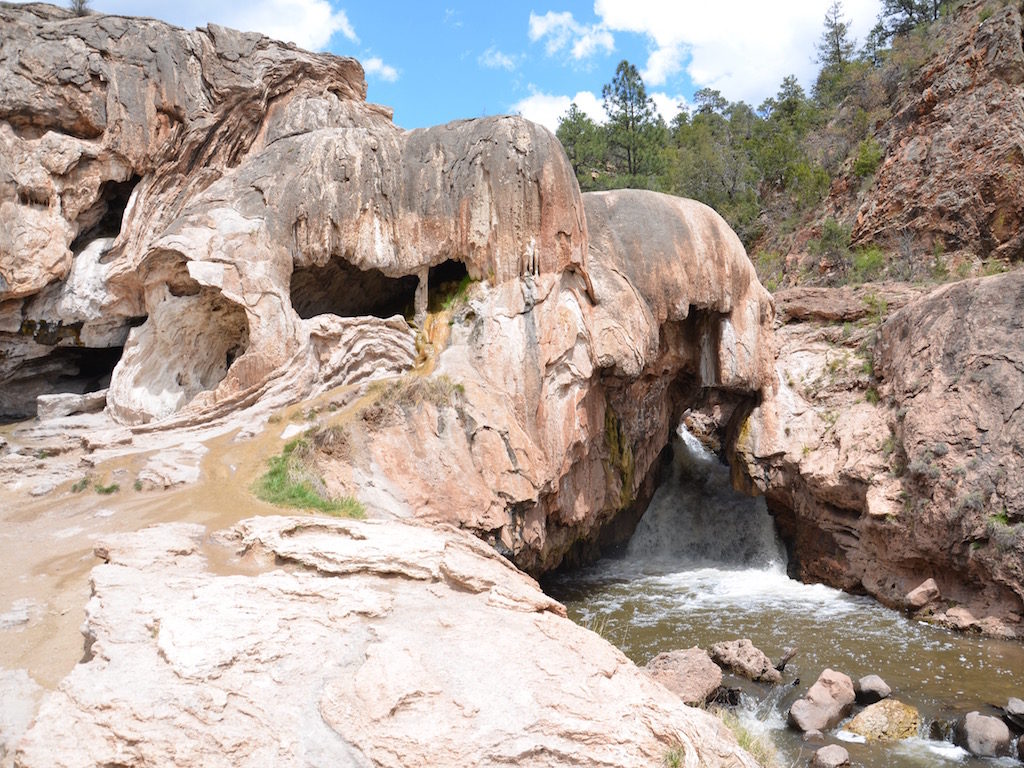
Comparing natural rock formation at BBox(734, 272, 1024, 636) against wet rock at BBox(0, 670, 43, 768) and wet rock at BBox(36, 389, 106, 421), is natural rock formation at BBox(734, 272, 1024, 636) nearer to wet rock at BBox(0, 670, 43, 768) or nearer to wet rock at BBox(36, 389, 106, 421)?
wet rock at BBox(0, 670, 43, 768)

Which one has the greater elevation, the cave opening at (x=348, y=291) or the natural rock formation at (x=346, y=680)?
the cave opening at (x=348, y=291)

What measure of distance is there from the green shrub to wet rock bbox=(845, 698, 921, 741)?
2311 centimetres

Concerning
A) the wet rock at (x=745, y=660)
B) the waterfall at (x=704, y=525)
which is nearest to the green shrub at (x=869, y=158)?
the waterfall at (x=704, y=525)

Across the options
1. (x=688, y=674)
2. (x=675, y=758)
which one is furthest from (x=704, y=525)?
(x=675, y=758)

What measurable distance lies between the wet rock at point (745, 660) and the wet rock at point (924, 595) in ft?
12.8

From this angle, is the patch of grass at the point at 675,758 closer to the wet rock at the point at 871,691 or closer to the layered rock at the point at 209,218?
the wet rock at the point at 871,691

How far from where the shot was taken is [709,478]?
20.4 metres

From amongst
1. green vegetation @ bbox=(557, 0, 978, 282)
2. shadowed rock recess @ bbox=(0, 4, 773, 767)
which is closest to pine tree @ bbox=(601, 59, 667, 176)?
green vegetation @ bbox=(557, 0, 978, 282)

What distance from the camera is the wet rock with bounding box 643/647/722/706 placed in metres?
9.78

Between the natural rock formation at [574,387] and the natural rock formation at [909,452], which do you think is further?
the natural rock formation at [909,452]

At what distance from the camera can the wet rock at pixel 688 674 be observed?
9.78m

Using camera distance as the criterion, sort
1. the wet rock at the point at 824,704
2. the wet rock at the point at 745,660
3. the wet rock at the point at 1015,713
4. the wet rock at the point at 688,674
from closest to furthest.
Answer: the wet rock at the point at 1015,713
the wet rock at the point at 824,704
the wet rock at the point at 688,674
the wet rock at the point at 745,660

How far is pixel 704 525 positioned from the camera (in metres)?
19.1

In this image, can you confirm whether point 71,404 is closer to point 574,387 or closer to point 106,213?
point 106,213
